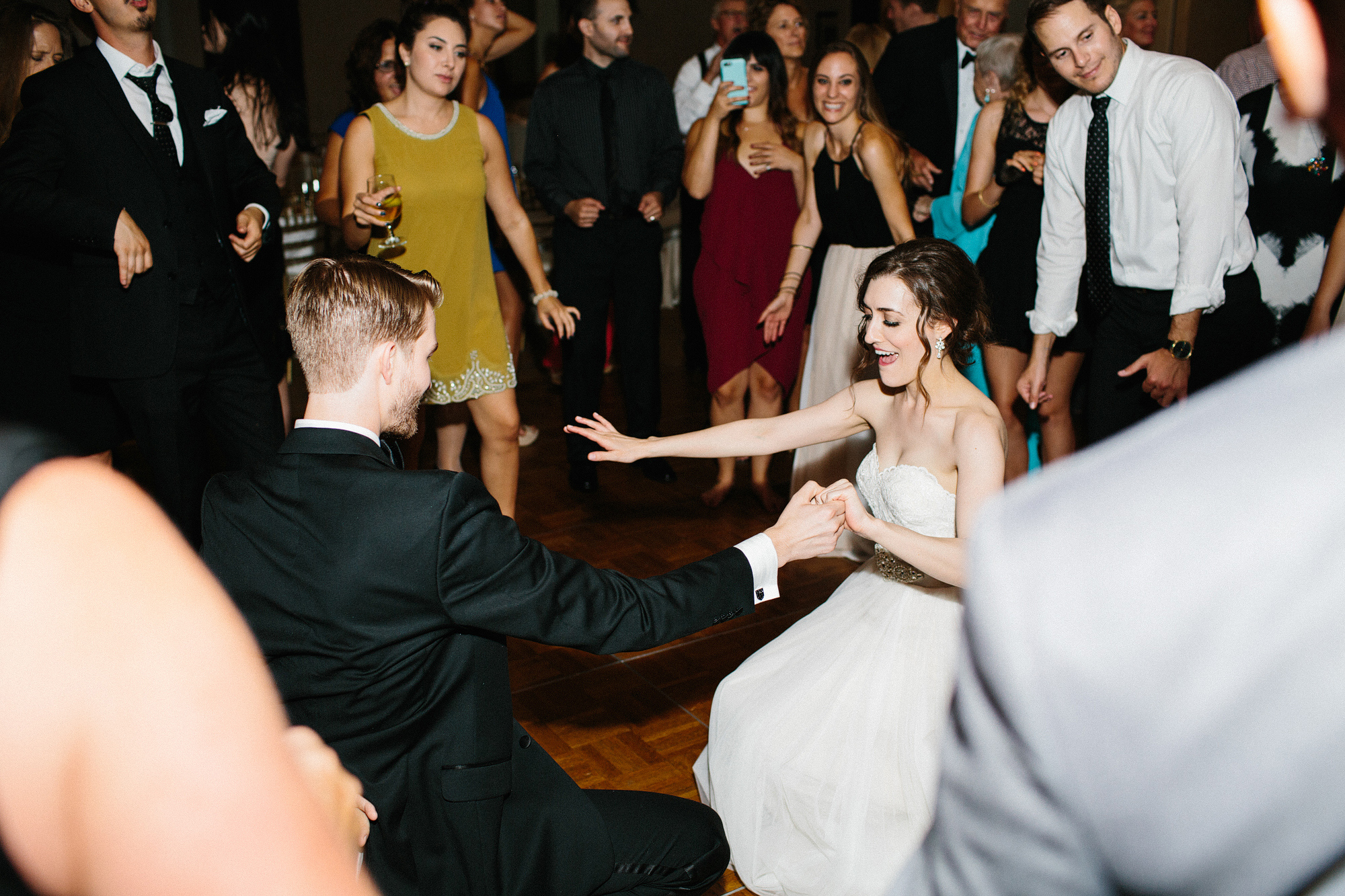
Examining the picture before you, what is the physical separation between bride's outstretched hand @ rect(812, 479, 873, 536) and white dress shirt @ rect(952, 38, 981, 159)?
8.60 ft

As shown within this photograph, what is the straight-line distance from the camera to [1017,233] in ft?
11.3

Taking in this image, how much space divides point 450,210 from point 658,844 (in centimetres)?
212

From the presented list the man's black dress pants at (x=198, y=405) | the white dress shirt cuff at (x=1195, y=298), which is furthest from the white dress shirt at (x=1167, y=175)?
the man's black dress pants at (x=198, y=405)

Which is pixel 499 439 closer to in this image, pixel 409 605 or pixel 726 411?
pixel 726 411

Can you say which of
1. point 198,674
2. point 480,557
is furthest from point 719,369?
point 198,674

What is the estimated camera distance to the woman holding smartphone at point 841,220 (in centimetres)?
356

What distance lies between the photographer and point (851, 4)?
34.7ft

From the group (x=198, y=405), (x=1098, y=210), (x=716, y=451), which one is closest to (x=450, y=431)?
(x=198, y=405)

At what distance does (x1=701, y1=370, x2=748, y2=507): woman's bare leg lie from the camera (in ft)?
13.2

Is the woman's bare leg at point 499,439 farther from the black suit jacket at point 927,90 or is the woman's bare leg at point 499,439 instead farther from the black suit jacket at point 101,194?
the black suit jacket at point 927,90

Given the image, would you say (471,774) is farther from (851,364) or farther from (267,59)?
(267,59)

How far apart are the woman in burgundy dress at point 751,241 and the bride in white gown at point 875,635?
5.01ft

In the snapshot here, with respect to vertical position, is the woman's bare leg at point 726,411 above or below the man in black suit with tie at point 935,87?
below

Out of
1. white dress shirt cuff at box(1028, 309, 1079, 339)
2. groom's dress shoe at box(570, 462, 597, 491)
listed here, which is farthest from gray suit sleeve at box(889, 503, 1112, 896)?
groom's dress shoe at box(570, 462, 597, 491)
